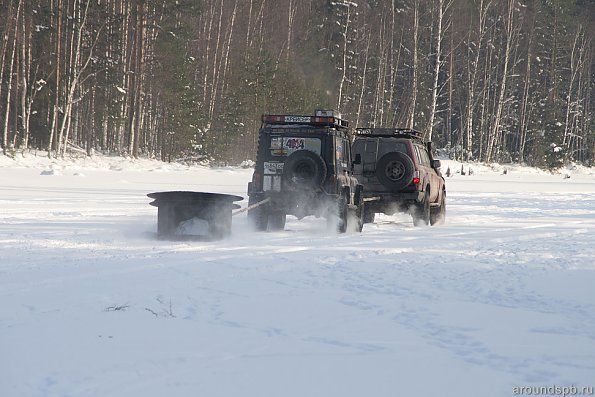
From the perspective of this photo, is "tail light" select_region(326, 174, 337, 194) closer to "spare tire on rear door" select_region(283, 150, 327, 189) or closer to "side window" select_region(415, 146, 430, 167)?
"spare tire on rear door" select_region(283, 150, 327, 189)

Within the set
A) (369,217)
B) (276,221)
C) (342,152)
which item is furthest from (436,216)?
(276,221)

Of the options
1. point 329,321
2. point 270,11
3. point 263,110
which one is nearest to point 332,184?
point 329,321

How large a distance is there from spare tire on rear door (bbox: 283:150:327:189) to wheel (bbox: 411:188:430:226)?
3.24m

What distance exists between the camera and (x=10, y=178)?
22.4m

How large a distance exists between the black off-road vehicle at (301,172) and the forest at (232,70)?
56.6 feet

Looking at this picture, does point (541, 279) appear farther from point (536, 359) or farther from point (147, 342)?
point (147, 342)

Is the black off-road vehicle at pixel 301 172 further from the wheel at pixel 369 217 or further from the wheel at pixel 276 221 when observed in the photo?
the wheel at pixel 369 217

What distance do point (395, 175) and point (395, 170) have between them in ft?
0.36

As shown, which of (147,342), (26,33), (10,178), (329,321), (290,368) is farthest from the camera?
(26,33)

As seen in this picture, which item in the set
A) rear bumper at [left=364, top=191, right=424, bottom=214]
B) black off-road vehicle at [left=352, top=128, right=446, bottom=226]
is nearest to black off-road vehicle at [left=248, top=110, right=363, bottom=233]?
black off-road vehicle at [left=352, top=128, right=446, bottom=226]

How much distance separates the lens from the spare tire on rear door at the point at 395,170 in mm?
14930

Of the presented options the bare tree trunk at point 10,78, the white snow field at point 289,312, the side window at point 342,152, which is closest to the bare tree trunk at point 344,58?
the bare tree trunk at point 10,78

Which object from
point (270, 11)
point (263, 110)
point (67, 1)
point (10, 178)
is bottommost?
point (10, 178)

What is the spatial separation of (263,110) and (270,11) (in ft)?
31.3
